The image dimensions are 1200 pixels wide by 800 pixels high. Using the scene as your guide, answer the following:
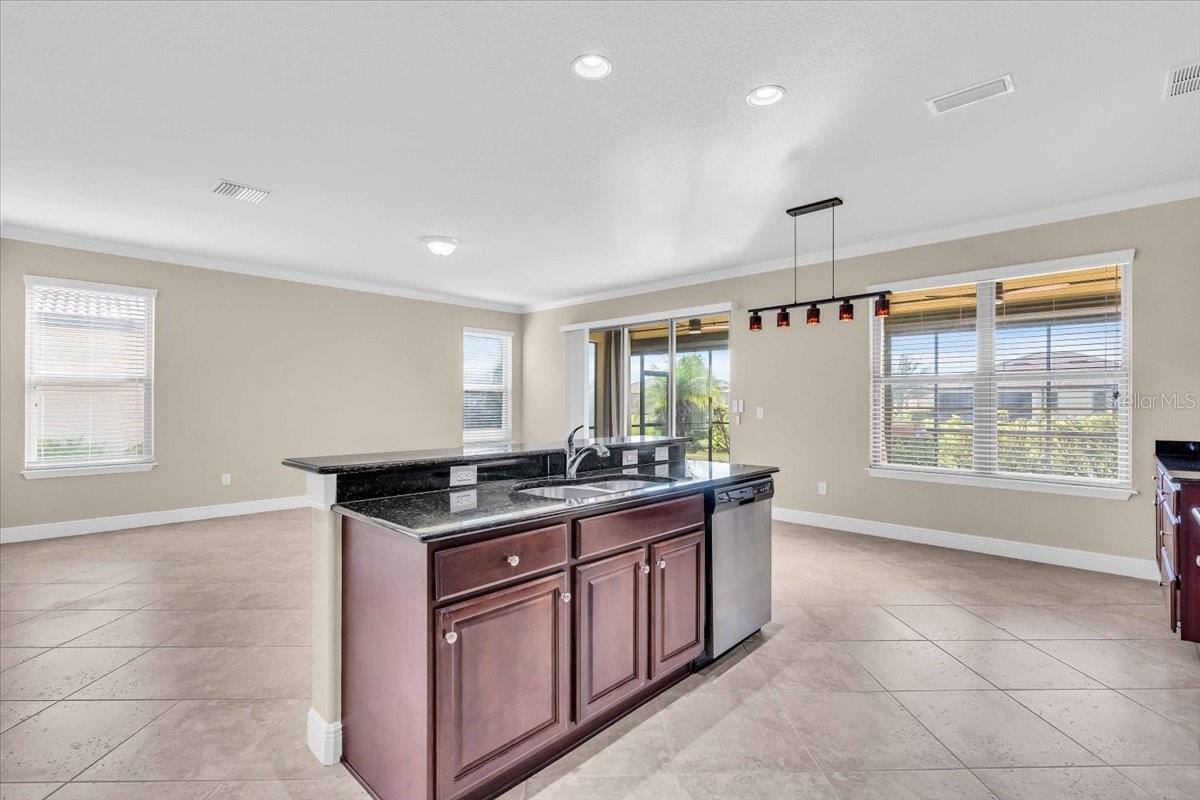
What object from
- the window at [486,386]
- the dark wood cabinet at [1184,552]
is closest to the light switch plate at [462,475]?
the dark wood cabinet at [1184,552]

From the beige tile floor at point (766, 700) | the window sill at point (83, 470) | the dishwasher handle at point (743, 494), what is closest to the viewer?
the beige tile floor at point (766, 700)

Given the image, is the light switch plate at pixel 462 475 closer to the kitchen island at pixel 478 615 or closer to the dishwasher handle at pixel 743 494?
the kitchen island at pixel 478 615

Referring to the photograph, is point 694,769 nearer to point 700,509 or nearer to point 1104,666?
point 700,509

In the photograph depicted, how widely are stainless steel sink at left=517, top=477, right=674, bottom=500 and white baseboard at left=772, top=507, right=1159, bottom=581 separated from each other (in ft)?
10.7

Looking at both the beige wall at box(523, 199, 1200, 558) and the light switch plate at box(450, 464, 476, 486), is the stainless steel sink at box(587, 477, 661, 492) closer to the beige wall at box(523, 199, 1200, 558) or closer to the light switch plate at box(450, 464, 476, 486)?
the light switch plate at box(450, 464, 476, 486)

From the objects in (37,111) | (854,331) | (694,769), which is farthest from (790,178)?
(37,111)

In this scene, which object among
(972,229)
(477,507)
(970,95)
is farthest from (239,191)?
(972,229)

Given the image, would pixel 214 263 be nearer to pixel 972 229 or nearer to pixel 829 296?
pixel 829 296

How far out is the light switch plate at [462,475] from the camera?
229 cm

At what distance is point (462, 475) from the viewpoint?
233cm

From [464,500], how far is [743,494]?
1.41 m

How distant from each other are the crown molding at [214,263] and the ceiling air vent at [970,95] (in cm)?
593

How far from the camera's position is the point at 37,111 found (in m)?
2.74

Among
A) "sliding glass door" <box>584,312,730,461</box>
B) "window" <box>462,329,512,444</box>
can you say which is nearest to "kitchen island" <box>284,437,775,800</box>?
"sliding glass door" <box>584,312,730,461</box>
